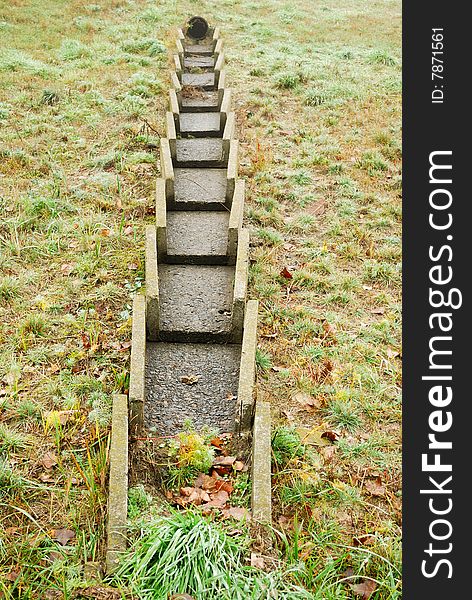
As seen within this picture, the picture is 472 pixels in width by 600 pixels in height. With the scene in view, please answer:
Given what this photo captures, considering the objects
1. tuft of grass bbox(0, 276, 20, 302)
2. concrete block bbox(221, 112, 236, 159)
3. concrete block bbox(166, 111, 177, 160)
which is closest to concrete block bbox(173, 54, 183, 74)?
concrete block bbox(221, 112, 236, 159)

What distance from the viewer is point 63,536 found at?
3.95m

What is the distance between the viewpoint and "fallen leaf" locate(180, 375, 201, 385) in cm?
532

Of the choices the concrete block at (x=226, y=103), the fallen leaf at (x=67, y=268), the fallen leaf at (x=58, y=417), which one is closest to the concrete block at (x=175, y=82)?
the concrete block at (x=226, y=103)

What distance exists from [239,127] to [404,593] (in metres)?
8.70

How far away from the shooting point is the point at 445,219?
4.57 meters

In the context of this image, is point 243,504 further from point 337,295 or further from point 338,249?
point 338,249

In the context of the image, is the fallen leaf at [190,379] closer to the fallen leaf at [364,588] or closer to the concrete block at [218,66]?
the fallen leaf at [364,588]

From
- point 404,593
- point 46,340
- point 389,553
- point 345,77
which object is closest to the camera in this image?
point 404,593

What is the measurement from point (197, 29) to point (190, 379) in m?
12.8

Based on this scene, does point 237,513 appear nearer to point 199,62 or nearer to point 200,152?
point 200,152

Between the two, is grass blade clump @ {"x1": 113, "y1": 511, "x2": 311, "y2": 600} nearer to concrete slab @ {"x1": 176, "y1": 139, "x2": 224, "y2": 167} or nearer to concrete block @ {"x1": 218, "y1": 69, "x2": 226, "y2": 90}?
concrete slab @ {"x1": 176, "y1": 139, "x2": 224, "y2": 167}

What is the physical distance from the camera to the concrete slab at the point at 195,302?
230 inches

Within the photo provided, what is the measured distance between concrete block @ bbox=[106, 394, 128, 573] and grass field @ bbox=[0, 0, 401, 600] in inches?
5.5

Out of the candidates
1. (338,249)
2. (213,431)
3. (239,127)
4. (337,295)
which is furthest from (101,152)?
(213,431)
